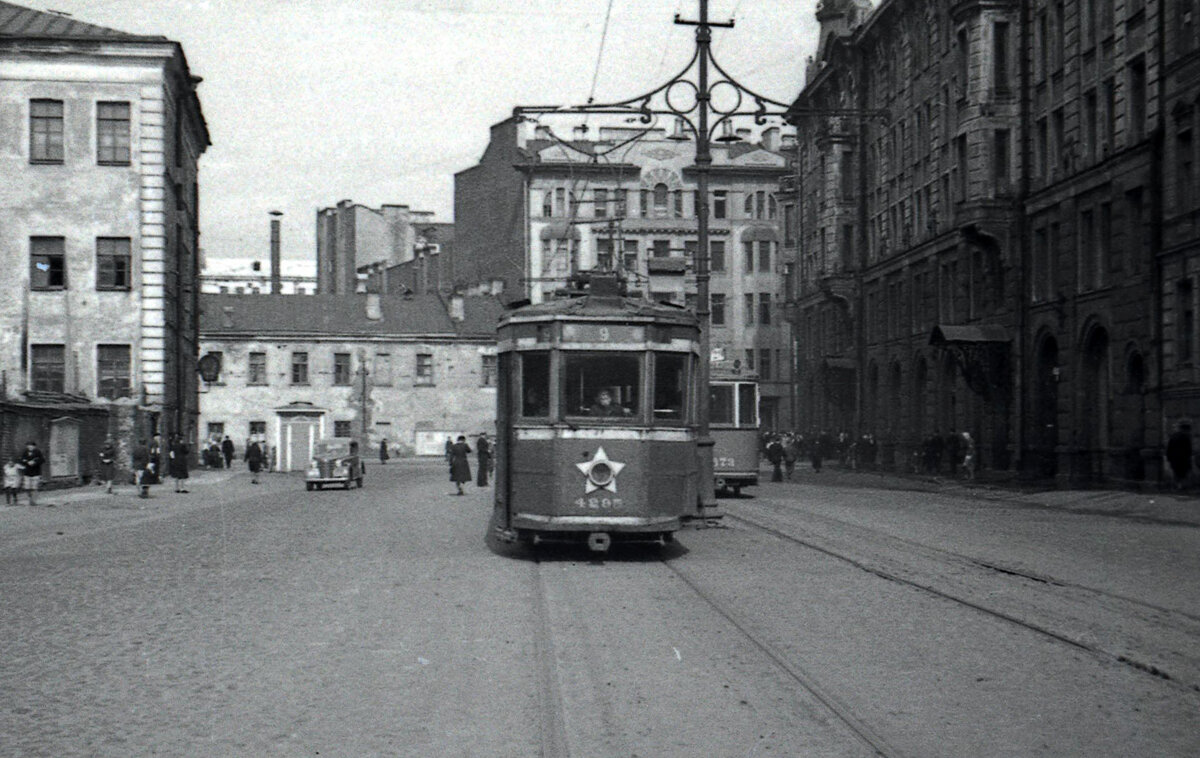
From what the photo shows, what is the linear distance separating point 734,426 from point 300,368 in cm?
5448

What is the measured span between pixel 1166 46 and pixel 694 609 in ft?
88.3

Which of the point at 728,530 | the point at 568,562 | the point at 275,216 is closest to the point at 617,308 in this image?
the point at 568,562

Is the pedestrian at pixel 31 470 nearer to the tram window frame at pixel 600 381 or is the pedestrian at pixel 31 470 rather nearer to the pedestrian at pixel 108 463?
the pedestrian at pixel 108 463

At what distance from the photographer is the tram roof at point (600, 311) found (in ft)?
56.6

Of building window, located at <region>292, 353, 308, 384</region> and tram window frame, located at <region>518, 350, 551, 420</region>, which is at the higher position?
building window, located at <region>292, 353, 308, 384</region>

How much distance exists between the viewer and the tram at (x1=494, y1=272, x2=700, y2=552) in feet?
56.0

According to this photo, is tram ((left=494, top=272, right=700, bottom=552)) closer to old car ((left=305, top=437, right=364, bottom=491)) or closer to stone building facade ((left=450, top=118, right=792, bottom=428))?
old car ((left=305, top=437, right=364, bottom=491))

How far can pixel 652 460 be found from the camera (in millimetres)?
17172

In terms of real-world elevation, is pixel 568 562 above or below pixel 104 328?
below

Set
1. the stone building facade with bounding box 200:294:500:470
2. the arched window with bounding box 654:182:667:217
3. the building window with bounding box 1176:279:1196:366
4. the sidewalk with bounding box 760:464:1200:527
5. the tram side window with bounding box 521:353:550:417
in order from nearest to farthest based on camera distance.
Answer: the tram side window with bounding box 521:353:550:417
the sidewalk with bounding box 760:464:1200:527
the building window with bounding box 1176:279:1196:366
the stone building facade with bounding box 200:294:500:470
the arched window with bounding box 654:182:667:217

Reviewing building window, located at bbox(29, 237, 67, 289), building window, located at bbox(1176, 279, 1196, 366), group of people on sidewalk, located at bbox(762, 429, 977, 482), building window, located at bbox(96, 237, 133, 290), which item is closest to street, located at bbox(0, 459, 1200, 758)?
building window, located at bbox(1176, 279, 1196, 366)

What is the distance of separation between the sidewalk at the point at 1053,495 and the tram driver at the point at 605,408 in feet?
42.7

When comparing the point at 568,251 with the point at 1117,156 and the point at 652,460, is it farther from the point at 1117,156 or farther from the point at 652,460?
the point at 652,460

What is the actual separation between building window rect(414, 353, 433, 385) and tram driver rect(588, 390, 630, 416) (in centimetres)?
6902
